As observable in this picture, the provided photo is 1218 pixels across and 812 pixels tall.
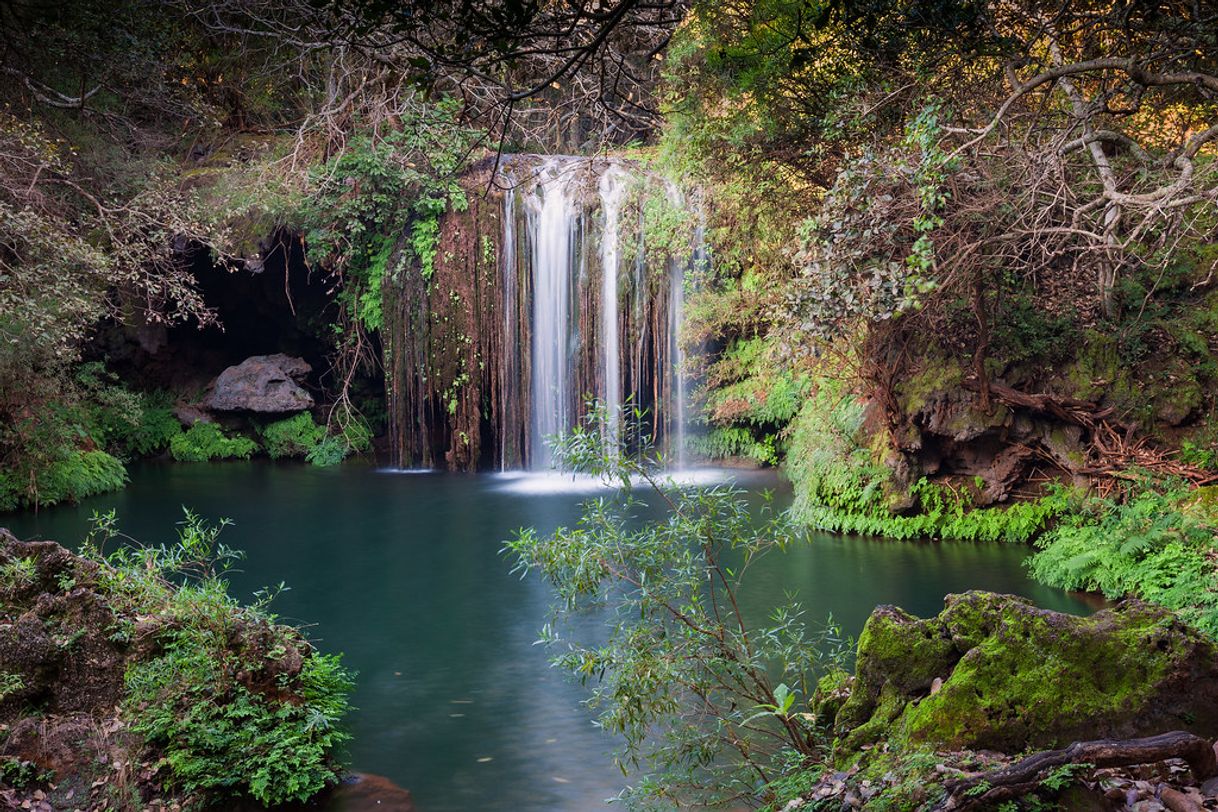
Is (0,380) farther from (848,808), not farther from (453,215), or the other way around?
(848,808)

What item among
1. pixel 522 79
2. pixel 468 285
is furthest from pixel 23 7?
pixel 468 285

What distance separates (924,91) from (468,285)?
10284mm

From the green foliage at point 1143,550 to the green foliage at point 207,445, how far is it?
1471 cm

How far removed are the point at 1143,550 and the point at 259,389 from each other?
1575 cm

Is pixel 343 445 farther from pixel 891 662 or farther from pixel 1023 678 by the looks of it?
pixel 1023 678

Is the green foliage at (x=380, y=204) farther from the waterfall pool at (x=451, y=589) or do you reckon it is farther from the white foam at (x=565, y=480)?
the white foam at (x=565, y=480)

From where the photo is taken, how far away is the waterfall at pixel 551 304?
55.0 ft

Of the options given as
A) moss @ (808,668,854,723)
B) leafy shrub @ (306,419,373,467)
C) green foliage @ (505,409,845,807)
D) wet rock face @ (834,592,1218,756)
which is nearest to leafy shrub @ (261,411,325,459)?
leafy shrub @ (306,419,373,467)

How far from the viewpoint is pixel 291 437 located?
18891 millimetres

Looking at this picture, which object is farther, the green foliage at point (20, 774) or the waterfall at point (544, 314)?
the waterfall at point (544, 314)

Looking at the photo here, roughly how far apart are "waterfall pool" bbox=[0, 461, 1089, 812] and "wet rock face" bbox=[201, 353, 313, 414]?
236cm

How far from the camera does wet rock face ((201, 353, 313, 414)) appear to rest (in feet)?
62.0

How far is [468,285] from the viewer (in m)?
17.0

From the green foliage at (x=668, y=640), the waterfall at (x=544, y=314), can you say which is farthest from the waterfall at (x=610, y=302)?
the green foliage at (x=668, y=640)
